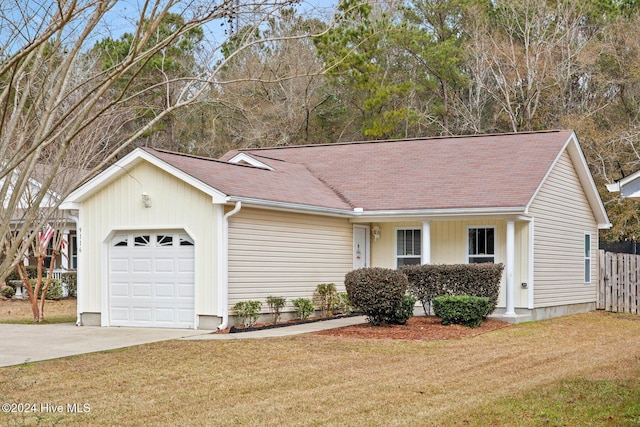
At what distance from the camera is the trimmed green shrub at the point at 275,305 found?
18.3 m

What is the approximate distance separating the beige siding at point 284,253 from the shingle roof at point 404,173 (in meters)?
0.56

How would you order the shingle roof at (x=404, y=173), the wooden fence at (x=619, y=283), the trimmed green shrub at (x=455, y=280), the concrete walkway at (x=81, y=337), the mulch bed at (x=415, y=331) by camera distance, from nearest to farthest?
1. the concrete walkway at (x=81, y=337)
2. the mulch bed at (x=415, y=331)
3. the trimmed green shrub at (x=455, y=280)
4. the shingle roof at (x=404, y=173)
5. the wooden fence at (x=619, y=283)

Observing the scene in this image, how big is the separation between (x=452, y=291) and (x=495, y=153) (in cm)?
546

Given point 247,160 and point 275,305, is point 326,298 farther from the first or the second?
point 247,160

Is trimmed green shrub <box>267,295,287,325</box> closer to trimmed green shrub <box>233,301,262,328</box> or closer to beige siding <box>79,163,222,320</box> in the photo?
trimmed green shrub <box>233,301,262,328</box>

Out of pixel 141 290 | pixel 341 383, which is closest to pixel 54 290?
pixel 141 290

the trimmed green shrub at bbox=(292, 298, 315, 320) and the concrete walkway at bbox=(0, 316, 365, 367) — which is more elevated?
the trimmed green shrub at bbox=(292, 298, 315, 320)

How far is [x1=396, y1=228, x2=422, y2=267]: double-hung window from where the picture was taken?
71.8 feet

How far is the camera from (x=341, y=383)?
11.1 m

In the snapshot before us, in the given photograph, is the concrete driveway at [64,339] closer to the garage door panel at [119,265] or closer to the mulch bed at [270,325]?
the mulch bed at [270,325]

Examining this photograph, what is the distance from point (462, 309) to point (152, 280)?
21.3 ft

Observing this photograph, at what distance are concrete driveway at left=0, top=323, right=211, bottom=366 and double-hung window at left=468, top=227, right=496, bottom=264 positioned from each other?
7.28 m

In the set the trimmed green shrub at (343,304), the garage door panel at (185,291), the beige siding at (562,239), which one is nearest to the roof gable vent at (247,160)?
the trimmed green shrub at (343,304)

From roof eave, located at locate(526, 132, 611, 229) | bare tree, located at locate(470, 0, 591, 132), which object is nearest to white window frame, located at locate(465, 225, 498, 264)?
roof eave, located at locate(526, 132, 611, 229)
